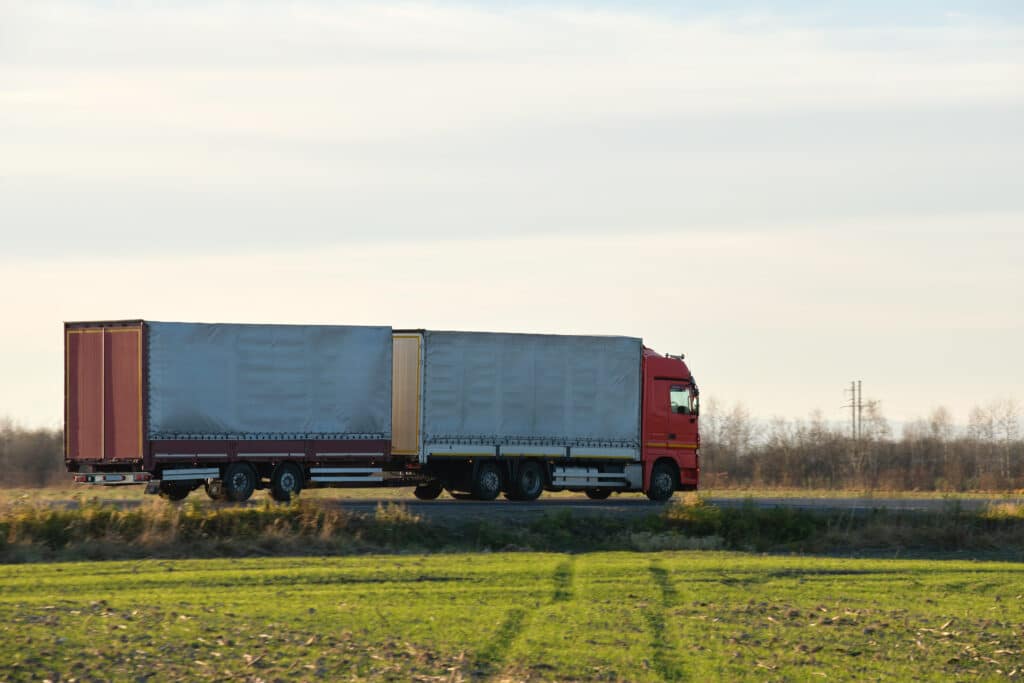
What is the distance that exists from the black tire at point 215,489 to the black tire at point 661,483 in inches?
430

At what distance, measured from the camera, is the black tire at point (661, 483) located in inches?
1364

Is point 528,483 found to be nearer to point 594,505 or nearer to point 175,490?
point 594,505

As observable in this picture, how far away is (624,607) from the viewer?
15.9 meters

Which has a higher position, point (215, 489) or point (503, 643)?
point (215, 489)

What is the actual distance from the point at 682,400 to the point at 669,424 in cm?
76

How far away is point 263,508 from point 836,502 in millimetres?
15848

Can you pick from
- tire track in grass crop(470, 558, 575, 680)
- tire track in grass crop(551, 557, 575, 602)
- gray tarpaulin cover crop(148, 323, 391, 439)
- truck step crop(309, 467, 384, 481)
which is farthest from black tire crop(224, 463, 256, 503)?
tire track in grass crop(470, 558, 575, 680)

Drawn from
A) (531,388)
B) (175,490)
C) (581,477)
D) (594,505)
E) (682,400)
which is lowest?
(594,505)

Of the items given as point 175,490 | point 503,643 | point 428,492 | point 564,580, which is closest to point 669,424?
point 428,492

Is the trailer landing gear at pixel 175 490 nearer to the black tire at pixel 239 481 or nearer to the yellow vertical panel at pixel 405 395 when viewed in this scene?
the black tire at pixel 239 481

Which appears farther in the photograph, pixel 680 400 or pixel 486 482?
pixel 680 400

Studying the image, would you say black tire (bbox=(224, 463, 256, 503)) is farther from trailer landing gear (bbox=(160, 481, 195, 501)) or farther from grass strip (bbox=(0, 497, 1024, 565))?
grass strip (bbox=(0, 497, 1024, 565))

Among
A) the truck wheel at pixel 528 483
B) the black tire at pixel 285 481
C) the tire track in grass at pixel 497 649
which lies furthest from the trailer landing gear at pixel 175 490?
the tire track in grass at pixel 497 649

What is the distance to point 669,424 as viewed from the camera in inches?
1367
